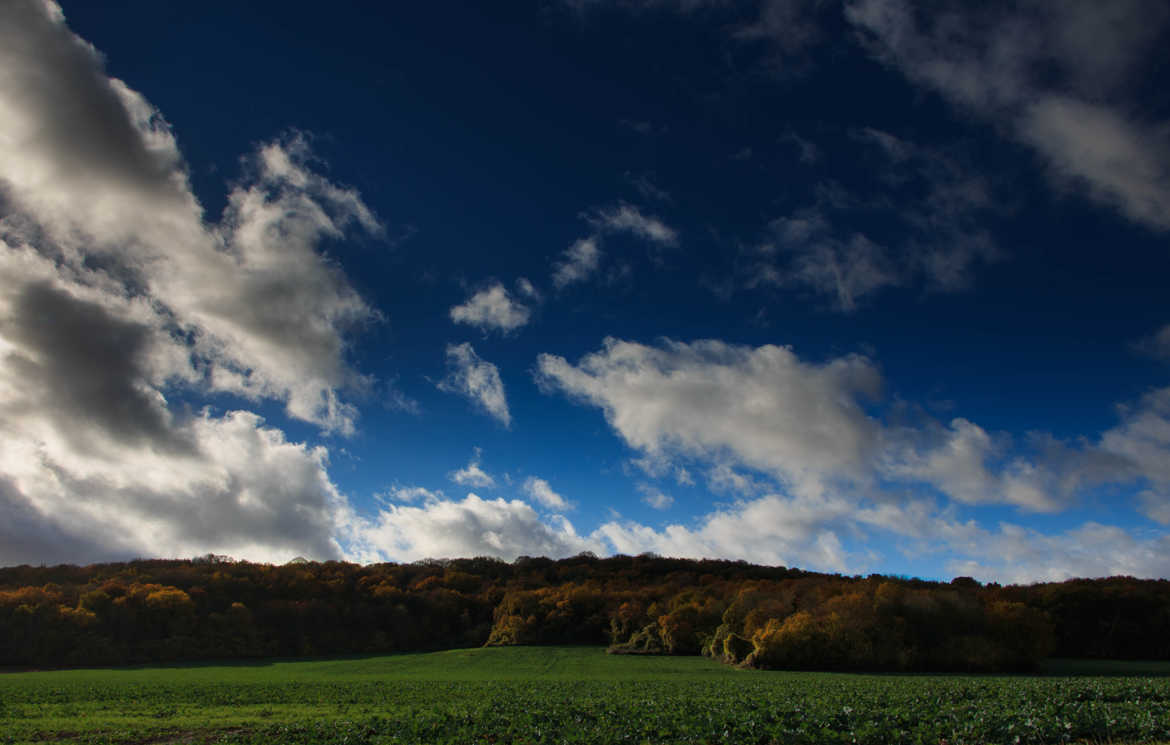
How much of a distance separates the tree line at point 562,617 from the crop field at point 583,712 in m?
26.4

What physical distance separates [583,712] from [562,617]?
76863 millimetres

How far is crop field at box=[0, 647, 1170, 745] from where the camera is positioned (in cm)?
2288

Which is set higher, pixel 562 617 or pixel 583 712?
pixel 583 712

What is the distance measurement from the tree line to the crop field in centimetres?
2641

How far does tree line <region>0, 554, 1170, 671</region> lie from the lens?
6719 cm

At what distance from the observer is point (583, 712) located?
2892 centimetres

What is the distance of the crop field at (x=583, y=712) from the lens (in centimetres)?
2288

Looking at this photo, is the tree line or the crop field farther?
the tree line

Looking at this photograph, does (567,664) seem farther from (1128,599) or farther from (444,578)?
(1128,599)

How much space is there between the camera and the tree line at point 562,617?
6719cm

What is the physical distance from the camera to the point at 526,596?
105 meters

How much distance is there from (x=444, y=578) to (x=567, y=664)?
6338 cm

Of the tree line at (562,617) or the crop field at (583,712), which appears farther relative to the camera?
the tree line at (562,617)

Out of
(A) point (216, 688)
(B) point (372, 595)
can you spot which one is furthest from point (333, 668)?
(B) point (372, 595)
